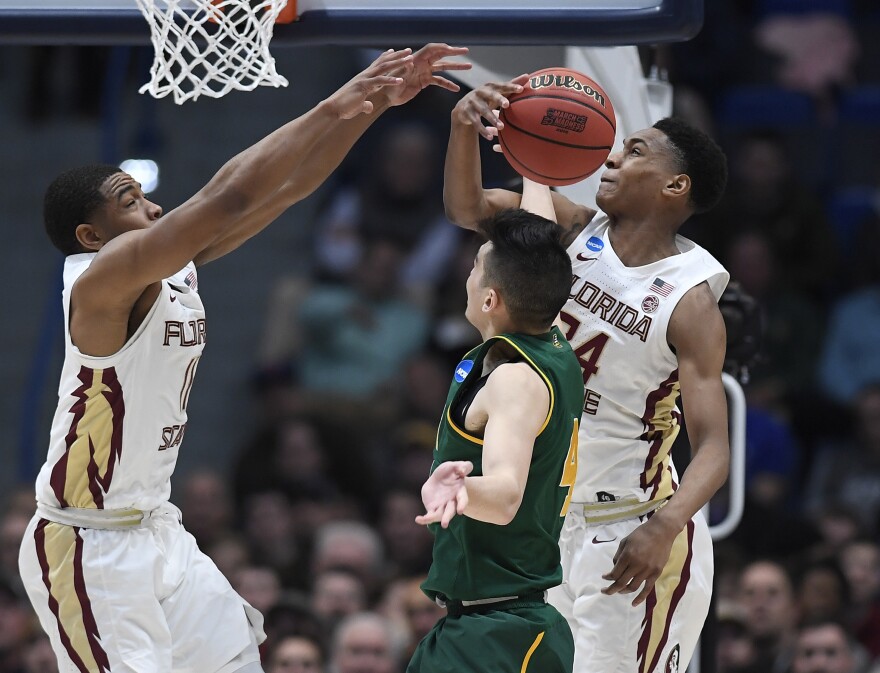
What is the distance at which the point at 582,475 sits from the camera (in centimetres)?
501

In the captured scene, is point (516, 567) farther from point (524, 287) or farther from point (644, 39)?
point (644, 39)

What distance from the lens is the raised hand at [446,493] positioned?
3670 mm

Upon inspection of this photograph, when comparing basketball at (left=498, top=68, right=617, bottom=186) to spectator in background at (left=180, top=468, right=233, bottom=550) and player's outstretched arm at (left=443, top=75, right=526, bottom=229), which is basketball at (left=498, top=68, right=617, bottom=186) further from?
spectator in background at (left=180, top=468, right=233, bottom=550)

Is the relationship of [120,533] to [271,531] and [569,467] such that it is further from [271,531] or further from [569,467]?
[271,531]

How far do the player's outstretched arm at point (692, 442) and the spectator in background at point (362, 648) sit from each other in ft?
9.89

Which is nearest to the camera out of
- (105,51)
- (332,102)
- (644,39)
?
(332,102)

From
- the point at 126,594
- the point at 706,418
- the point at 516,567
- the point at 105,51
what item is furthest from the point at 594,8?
the point at 105,51

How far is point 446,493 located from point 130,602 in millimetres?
1383

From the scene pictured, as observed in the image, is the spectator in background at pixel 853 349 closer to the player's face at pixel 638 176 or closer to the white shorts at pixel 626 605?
the white shorts at pixel 626 605

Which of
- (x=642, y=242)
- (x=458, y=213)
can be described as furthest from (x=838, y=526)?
(x=458, y=213)

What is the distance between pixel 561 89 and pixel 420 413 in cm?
536

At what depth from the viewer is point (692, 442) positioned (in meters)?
4.80

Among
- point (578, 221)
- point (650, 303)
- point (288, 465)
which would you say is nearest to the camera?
point (650, 303)

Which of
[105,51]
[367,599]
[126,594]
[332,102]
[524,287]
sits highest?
[332,102]
